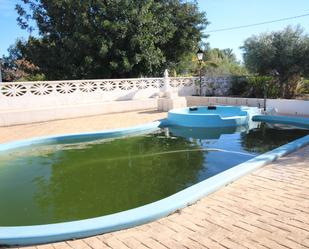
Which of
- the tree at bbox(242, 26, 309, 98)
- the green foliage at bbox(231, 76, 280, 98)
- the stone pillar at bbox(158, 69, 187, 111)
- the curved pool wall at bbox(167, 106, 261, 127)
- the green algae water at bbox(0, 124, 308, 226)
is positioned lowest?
the green algae water at bbox(0, 124, 308, 226)

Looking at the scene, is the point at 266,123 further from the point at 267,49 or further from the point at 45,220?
the point at 45,220

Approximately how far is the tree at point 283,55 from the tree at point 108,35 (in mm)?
4737

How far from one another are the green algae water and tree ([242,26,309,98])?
6691 millimetres

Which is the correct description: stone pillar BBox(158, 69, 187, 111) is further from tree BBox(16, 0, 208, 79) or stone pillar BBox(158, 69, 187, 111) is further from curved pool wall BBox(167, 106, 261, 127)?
tree BBox(16, 0, 208, 79)

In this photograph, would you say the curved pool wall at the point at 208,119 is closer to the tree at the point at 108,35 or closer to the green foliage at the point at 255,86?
the green foliage at the point at 255,86

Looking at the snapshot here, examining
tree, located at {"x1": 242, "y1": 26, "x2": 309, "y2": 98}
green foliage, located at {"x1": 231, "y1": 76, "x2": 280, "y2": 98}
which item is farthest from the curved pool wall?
tree, located at {"x1": 242, "y1": 26, "x2": 309, "y2": 98}

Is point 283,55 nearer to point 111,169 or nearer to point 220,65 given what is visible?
point 111,169

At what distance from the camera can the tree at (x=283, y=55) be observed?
15500 mm

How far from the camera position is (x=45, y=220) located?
4320 millimetres

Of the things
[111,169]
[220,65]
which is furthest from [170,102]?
[220,65]

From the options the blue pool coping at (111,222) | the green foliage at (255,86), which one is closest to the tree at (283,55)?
the green foliage at (255,86)

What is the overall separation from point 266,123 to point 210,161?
5754 millimetres

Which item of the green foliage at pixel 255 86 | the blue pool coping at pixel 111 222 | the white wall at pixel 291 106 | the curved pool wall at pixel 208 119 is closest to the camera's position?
the blue pool coping at pixel 111 222

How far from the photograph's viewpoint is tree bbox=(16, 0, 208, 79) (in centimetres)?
1702
